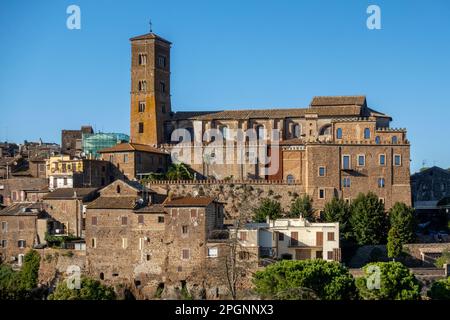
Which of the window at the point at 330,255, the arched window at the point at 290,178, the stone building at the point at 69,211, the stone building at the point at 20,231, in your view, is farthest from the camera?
the arched window at the point at 290,178

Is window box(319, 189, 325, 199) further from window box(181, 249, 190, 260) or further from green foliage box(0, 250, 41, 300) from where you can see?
green foliage box(0, 250, 41, 300)

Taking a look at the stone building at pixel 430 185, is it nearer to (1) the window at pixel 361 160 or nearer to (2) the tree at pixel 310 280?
(1) the window at pixel 361 160

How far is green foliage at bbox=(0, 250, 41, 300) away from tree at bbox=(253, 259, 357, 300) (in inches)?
588

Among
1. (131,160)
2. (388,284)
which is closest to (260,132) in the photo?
(131,160)

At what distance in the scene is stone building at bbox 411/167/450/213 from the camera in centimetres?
7519

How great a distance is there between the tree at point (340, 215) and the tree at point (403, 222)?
2.84 m

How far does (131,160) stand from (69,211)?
391 inches

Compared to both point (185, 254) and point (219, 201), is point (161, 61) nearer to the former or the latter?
point (219, 201)

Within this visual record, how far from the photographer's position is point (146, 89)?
8250 cm

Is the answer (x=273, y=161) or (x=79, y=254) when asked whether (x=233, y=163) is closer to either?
(x=273, y=161)

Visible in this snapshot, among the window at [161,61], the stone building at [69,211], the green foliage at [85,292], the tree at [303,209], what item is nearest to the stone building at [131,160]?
the stone building at [69,211]

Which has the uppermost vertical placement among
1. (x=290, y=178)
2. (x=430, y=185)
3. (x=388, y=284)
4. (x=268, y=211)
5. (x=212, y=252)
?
(x=290, y=178)

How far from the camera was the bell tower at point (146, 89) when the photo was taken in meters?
81.5
